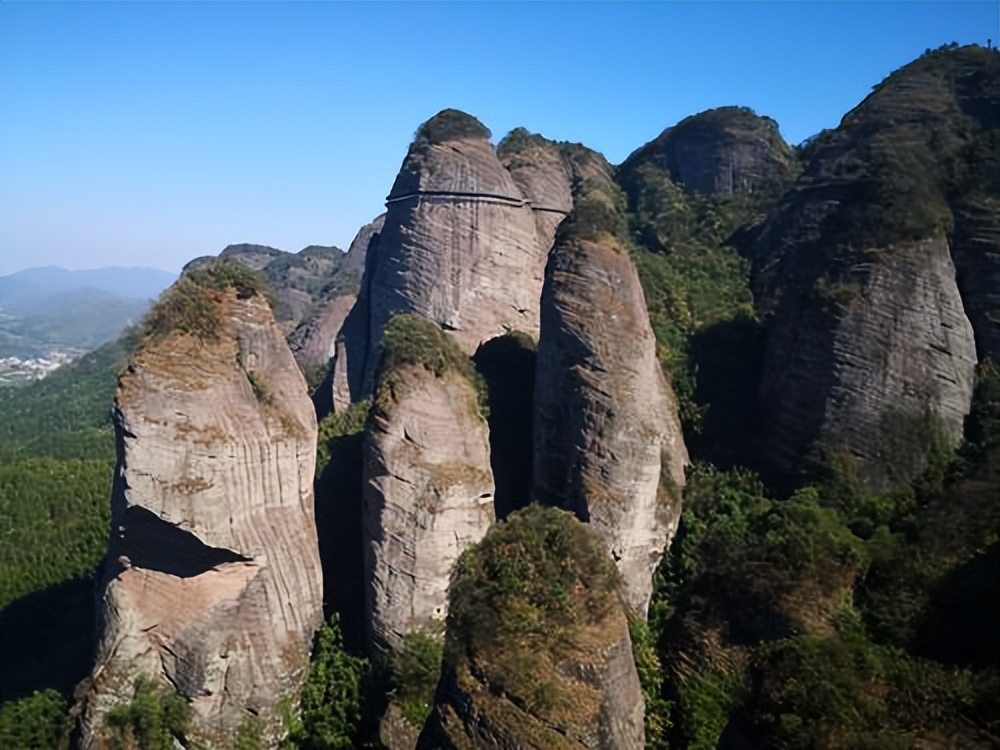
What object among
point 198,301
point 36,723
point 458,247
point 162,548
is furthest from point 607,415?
point 36,723

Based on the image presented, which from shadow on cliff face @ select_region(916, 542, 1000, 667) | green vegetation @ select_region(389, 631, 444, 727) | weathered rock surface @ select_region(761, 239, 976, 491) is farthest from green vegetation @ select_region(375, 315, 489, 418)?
shadow on cliff face @ select_region(916, 542, 1000, 667)

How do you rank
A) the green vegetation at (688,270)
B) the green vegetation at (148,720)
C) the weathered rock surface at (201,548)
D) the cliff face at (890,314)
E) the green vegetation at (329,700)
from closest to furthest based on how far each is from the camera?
1. the green vegetation at (148,720)
2. the weathered rock surface at (201,548)
3. the green vegetation at (329,700)
4. the cliff face at (890,314)
5. the green vegetation at (688,270)

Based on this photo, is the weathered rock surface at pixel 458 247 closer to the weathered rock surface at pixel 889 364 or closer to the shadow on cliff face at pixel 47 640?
the weathered rock surface at pixel 889 364

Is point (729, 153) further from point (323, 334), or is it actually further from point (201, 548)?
point (201, 548)

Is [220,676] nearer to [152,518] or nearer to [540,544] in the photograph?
[152,518]

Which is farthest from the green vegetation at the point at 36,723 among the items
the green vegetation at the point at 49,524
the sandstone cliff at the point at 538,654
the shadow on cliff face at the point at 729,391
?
the shadow on cliff face at the point at 729,391

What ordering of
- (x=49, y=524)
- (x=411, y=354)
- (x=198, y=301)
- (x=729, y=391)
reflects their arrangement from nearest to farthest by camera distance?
1. (x=198, y=301)
2. (x=411, y=354)
3. (x=729, y=391)
4. (x=49, y=524)

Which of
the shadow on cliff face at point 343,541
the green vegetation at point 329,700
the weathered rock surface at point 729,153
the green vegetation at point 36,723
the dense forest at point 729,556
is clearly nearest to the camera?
the dense forest at point 729,556
